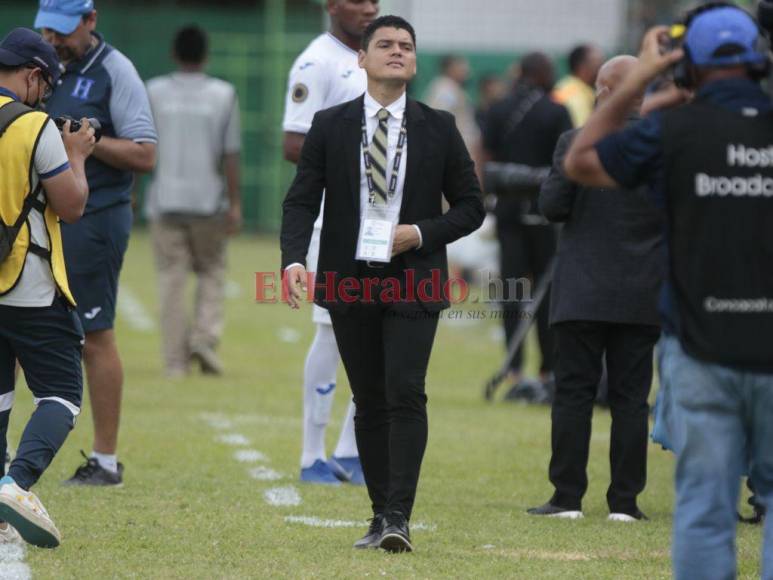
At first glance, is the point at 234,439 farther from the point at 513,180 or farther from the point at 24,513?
the point at 24,513

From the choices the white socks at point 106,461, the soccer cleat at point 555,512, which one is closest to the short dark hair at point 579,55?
the soccer cleat at point 555,512

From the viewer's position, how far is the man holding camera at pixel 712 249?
4.66 m

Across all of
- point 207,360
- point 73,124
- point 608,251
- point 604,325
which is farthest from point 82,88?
point 207,360

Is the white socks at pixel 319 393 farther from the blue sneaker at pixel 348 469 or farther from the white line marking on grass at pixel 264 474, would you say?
the white line marking on grass at pixel 264 474

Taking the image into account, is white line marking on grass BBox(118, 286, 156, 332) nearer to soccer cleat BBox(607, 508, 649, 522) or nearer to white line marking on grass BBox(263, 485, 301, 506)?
white line marking on grass BBox(263, 485, 301, 506)

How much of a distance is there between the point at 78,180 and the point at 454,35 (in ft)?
79.6

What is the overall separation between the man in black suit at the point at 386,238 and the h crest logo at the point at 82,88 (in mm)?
1760

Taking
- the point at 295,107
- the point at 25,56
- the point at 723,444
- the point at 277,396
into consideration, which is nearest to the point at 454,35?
the point at 277,396

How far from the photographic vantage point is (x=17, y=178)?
633 centimetres

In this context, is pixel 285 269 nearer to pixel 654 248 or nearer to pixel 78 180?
pixel 78 180

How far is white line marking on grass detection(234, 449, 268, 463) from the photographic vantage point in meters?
9.16

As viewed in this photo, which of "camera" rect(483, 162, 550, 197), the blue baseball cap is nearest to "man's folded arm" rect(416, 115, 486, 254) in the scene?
the blue baseball cap

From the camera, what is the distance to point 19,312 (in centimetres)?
639

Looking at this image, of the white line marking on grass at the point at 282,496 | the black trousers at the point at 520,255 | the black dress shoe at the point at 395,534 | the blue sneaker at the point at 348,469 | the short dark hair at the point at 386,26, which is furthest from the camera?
the black trousers at the point at 520,255
